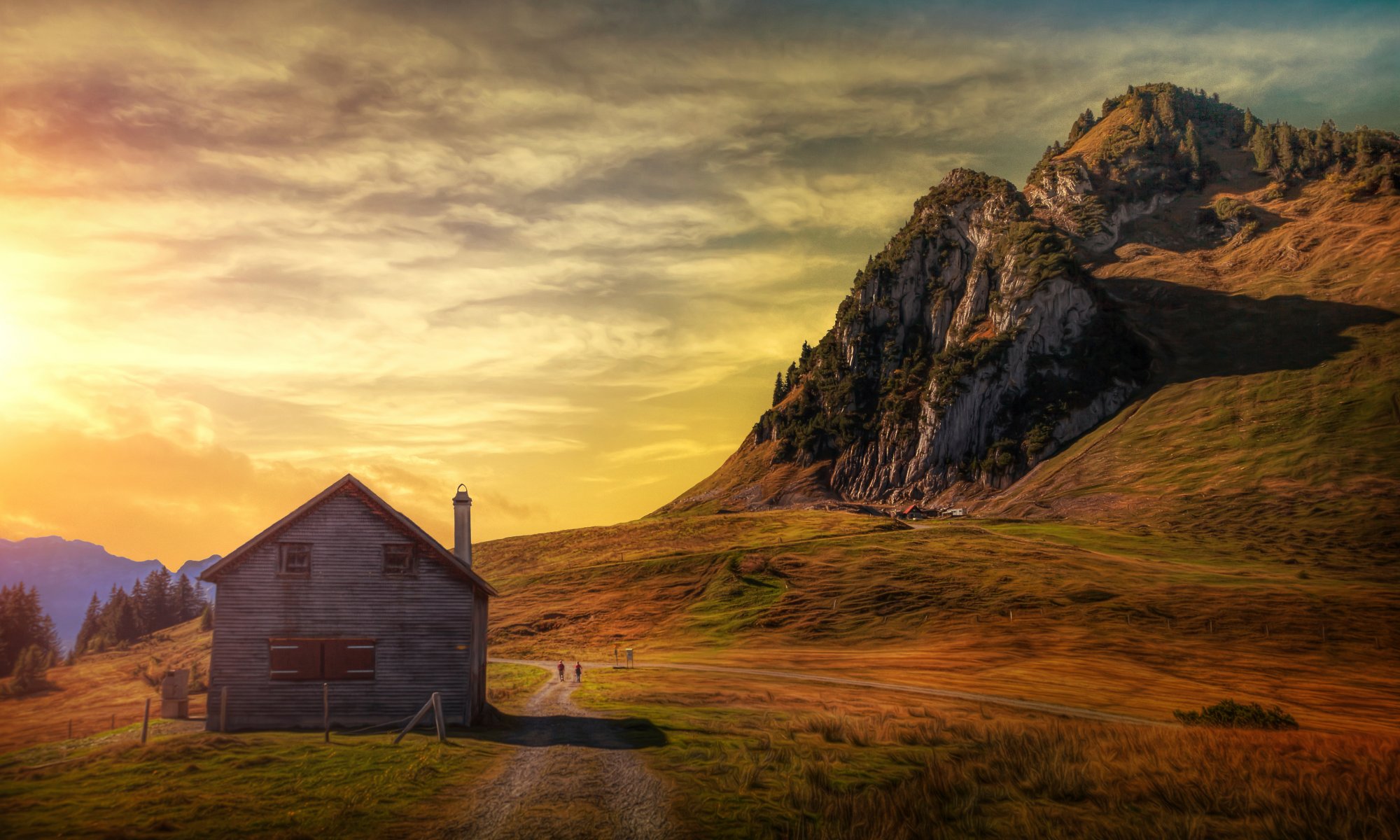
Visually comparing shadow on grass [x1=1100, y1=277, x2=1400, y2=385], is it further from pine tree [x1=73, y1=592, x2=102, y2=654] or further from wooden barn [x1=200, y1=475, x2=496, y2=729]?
pine tree [x1=73, y1=592, x2=102, y2=654]

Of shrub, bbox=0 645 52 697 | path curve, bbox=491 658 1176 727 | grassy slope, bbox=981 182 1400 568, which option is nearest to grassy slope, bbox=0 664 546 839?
path curve, bbox=491 658 1176 727

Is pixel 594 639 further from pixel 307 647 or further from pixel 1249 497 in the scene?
pixel 1249 497

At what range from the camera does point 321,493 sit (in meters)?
34.6

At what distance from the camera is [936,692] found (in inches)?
2029

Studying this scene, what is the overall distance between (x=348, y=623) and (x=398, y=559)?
10.3 ft

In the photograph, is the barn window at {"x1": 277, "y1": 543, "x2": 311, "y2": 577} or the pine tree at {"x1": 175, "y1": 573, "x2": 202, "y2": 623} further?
the pine tree at {"x1": 175, "y1": 573, "x2": 202, "y2": 623}

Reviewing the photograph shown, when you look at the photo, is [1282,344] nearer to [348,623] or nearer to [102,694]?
[348,623]

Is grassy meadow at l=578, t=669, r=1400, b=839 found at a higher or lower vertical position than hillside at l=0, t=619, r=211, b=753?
lower

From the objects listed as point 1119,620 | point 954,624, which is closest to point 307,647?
point 954,624

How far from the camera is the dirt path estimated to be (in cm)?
1911

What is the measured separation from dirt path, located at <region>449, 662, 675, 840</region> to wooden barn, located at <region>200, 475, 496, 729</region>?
5356 millimetres

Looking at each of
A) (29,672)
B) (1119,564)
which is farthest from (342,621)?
(1119,564)

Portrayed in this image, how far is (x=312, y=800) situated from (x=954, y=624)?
250 feet

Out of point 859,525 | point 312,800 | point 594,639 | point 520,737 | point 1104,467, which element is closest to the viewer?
point 312,800
